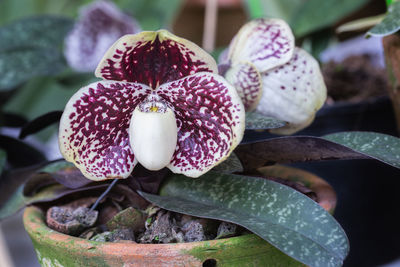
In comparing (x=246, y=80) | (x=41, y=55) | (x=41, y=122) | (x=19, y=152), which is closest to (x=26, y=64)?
(x=41, y=55)

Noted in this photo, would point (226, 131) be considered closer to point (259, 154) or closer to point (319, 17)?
point (259, 154)

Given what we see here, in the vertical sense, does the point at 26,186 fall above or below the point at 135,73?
below

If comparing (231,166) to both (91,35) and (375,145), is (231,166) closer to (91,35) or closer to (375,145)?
(375,145)

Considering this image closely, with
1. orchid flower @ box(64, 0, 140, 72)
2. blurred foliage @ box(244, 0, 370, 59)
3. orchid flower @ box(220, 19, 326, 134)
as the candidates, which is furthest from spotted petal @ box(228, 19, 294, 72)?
Result: orchid flower @ box(64, 0, 140, 72)

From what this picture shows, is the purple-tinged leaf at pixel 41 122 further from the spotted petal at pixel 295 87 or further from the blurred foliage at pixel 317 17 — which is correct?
the blurred foliage at pixel 317 17

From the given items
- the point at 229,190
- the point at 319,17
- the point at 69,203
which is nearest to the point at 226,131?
the point at 229,190

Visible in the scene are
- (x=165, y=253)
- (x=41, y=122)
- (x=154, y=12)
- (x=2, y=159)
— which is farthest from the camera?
(x=154, y=12)
